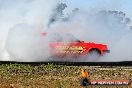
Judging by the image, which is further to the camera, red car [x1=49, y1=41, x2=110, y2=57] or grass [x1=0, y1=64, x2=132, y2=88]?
red car [x1=49, y1=41, x2=110, y2=57]

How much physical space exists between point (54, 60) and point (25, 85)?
742 cm

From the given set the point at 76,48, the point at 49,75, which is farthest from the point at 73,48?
the point at 49,75

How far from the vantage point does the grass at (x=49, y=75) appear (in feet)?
59.4

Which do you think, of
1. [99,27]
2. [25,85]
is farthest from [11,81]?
[99,27]

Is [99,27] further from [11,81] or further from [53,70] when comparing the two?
[11,81]

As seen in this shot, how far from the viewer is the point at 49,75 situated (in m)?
20.4

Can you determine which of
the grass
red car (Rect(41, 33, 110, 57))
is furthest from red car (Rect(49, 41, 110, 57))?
the grass

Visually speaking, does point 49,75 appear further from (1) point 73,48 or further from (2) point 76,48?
(2) point 76,48

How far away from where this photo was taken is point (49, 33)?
25.5 m

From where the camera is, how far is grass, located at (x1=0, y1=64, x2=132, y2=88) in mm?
18109

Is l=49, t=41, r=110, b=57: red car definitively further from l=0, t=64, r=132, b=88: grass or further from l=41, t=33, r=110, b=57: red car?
l=0, t=64, r=132, b=88: grass

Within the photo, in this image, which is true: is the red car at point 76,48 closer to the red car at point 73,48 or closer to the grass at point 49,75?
the red car at point 73,48

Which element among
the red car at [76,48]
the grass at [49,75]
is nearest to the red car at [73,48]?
the red car at [76,48]

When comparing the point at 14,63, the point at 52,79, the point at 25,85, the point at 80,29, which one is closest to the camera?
the point at 25,85
